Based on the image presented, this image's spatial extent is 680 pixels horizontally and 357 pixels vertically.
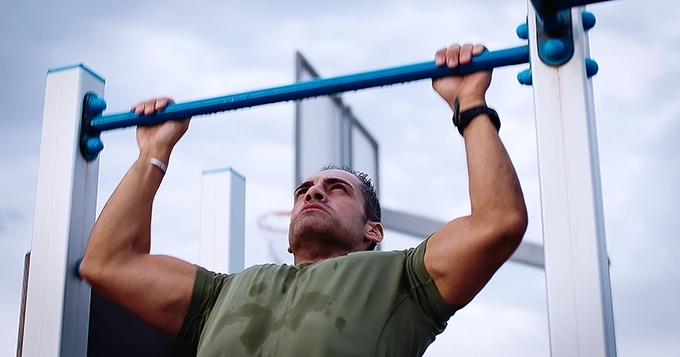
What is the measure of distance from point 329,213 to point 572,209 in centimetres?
87

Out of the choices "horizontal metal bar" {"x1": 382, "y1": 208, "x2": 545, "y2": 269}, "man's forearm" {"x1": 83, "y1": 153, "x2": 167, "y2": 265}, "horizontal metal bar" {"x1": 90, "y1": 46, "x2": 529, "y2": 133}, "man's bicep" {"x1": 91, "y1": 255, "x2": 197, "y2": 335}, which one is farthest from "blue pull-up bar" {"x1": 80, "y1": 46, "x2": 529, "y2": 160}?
"horizontal metal bar" {"x1": 382, "y1": 208, "x2": 545, "y2": 269}

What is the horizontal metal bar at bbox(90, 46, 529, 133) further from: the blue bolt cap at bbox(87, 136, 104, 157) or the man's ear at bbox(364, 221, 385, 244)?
the man's ear at bbox(364, 221, 385, 244)

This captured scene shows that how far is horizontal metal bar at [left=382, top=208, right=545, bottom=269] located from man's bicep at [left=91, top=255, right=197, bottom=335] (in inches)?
121

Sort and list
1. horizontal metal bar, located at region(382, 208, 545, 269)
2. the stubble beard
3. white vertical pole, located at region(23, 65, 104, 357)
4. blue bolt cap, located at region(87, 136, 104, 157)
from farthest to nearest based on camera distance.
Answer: horizontal metal bar, located at region(382, 208, 545, 269), the stubble beard, blue bolt cap, located at region(87, 136, 104, 157), white vertical pole, located at region(23, 65, 104, 357)

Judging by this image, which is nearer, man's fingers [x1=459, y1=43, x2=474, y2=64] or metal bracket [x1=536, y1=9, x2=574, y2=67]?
metal bracket [x1=536, y1=9, x2=574, y2=67]

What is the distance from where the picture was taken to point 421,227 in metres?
5.14

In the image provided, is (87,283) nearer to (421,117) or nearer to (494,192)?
(494,192)

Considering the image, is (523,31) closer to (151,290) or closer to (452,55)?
(452,55)

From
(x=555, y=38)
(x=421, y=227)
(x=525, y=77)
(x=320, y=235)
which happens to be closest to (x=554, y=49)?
(x=555, y=38)

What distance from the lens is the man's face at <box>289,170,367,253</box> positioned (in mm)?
2062

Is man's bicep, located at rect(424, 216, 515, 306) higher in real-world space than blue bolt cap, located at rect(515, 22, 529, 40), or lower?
lower

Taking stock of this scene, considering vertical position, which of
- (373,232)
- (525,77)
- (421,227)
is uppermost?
(421,227)

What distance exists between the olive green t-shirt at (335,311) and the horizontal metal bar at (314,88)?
367mm

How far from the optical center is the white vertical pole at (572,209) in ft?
4.13
